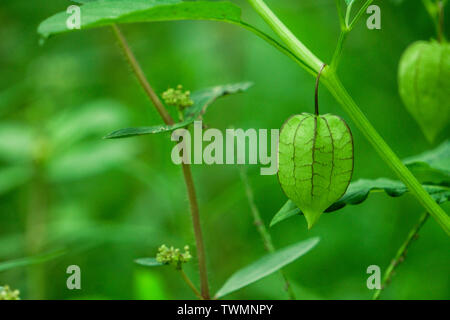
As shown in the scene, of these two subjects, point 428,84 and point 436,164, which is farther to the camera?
point 428,84

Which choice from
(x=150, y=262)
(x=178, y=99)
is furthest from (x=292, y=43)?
(x=150, y=262)

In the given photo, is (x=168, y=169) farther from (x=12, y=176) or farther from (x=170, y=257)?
(x=170, y=257)

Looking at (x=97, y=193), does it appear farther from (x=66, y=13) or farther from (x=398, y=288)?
(x=66, y=13)

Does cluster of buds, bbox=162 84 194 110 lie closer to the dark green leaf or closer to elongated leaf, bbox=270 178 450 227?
elongated leaf, bbox=270 178 450 227

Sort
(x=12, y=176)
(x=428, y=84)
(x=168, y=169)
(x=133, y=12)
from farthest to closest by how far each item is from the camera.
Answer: (x=168, y=169) → (x=12, y=176) → (x=428, y=84) → (x=133, y=12)

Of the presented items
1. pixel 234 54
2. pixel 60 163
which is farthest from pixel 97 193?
pixel 234 54

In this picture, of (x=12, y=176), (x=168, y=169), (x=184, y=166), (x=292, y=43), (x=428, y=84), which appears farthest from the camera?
(x=168, y=169)
